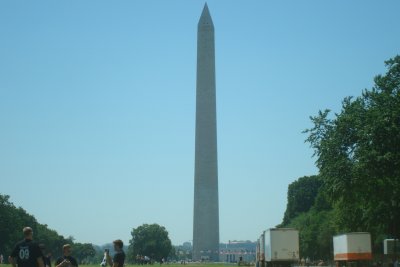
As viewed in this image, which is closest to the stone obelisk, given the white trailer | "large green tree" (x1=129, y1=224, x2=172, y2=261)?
the white trailer

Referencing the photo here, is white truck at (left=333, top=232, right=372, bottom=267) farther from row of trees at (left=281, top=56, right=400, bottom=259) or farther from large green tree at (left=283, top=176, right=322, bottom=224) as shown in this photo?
large green tree at (left=283, top=176, right=322, bottom=224)

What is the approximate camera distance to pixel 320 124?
1791 inches

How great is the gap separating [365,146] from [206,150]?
5128 cm

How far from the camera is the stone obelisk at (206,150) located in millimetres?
91750

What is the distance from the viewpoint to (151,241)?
146875 millimetres

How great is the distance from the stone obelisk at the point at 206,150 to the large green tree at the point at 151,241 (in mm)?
54246

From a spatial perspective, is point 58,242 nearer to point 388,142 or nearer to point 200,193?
point 200,193

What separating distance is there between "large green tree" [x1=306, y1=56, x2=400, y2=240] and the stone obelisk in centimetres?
4560

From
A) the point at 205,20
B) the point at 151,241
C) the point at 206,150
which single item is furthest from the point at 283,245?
the point at 151,241

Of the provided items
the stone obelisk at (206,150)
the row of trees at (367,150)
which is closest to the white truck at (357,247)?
the row of trees at (367,150)

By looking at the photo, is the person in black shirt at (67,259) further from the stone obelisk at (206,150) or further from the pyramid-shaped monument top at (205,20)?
the pyramid-shaped monument top at (205,20)

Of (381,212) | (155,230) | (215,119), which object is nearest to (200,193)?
(215,119)

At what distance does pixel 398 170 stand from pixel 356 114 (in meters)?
4.41

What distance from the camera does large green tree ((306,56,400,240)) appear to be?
40.4 meters
